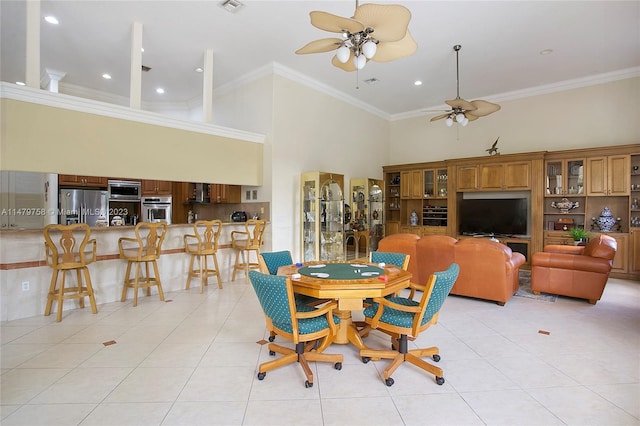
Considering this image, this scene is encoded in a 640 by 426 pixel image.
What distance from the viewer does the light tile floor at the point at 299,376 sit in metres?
2.13

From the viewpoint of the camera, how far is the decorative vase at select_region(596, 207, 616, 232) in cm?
618

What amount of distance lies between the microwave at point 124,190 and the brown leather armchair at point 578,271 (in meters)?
8.11

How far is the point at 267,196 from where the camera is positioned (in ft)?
20.4

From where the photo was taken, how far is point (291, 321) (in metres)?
2.43

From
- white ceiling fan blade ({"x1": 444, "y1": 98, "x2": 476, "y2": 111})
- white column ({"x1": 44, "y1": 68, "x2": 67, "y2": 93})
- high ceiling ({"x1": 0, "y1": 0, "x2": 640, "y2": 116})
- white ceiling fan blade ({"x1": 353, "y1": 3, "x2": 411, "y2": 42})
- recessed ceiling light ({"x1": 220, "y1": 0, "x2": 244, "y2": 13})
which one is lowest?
white ceiling fan blade ({"x1": 353, "y1": 3, "x2": 411, "y2": 42})

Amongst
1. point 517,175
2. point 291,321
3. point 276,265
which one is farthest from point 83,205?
point 517,175

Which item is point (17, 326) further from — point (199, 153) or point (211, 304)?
point (199, 153)

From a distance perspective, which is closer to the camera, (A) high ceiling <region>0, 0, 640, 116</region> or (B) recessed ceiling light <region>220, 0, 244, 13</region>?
(B) recessed ceiling light <region>220, 0, 244, 13</region>

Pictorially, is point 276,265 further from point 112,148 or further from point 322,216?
point 112,148

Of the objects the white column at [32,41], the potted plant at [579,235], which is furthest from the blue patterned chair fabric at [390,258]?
the white column at [32,41]

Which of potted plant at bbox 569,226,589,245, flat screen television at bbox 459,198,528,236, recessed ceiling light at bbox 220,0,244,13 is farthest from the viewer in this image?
flat screen television at bbox 459,198,528,236

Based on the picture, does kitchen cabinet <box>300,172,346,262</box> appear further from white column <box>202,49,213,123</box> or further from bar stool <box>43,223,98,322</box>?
bar stool <box>43,223,98,322</box>

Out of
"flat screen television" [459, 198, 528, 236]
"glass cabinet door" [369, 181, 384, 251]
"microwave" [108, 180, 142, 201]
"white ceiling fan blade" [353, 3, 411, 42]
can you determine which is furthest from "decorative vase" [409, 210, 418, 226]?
"microwave" [108, 180, 142, 201]

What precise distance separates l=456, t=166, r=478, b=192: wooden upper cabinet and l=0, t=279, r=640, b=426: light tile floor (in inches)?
156
